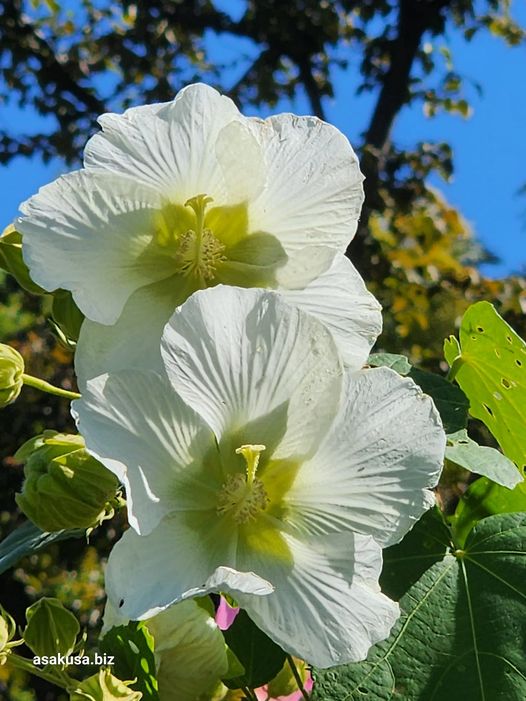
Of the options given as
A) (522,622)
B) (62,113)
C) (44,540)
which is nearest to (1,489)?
(62,113)

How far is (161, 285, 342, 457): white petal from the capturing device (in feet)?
1.47

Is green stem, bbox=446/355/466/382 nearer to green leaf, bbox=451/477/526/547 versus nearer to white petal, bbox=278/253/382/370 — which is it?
green leaf, bbox=451/477/526/547

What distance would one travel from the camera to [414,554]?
0.59 meters

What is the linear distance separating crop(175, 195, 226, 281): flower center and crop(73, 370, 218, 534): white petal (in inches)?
4.4

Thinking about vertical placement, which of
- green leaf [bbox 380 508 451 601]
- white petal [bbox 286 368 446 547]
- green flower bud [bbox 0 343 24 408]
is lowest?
green leaf [bbox 380 508 451 601]

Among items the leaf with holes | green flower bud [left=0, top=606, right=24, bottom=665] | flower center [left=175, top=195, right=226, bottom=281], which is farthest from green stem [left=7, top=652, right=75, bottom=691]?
the leaf with holes

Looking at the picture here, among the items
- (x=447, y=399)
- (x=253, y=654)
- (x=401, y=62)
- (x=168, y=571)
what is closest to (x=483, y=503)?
(x=447, y=399)

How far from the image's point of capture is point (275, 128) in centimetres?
53

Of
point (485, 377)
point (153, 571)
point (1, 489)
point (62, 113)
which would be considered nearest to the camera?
point (153, 571)

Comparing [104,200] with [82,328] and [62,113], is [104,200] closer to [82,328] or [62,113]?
[82,328]

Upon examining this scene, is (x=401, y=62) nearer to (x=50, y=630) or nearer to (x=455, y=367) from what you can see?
(x=455, y=367)

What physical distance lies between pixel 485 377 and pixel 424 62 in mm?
3050

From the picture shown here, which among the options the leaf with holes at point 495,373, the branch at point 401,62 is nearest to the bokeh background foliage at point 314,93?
the branch at point 401,62

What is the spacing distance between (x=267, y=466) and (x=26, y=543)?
215mm
